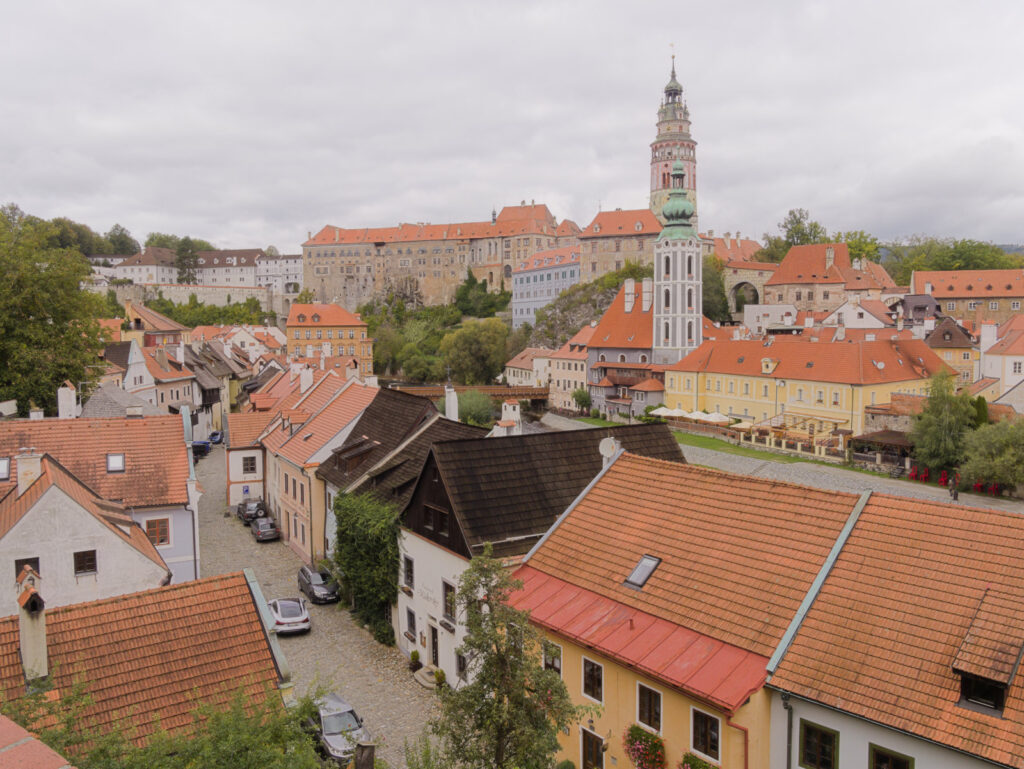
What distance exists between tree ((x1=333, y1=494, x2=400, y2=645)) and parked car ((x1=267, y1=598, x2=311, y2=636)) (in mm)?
1504

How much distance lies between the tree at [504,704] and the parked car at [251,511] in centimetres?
2420

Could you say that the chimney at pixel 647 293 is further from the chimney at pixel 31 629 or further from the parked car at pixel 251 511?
the chimney at pixel 31 629

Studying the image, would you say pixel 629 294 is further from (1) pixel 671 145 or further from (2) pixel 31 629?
(2) pixel 31 629

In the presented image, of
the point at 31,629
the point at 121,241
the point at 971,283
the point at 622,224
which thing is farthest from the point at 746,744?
the point at 121,241

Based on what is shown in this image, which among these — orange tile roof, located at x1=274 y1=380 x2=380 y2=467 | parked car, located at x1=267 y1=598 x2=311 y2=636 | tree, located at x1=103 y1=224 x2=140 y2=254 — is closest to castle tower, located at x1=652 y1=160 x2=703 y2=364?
orange tile roof, located at x1=274 y1=380 x2=380 y2=467

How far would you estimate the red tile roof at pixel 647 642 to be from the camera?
406 inches

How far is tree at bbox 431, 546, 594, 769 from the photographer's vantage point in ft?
27.9

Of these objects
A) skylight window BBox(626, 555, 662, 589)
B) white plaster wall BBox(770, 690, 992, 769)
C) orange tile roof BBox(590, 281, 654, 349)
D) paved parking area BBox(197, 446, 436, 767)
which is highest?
orange tile roof BBox(590, 281, 654, 349)

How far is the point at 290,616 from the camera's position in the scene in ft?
65.5

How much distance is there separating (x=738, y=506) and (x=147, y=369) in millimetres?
43968

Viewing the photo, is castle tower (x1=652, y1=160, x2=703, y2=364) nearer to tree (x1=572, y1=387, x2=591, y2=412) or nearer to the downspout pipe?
tree (x1=572, y1=387, x2=591, y2=412)

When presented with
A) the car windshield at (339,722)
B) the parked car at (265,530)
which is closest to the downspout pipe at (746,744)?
the car windshield at (339,722)

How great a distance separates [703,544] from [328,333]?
80.7 m

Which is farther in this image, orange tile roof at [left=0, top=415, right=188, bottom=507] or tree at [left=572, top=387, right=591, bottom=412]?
tree at [left=572, top=387, right=591, bottom=412]
